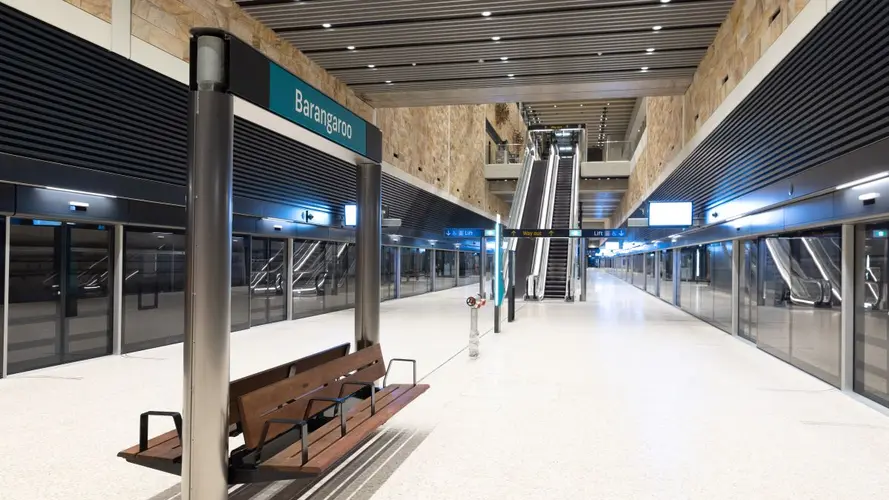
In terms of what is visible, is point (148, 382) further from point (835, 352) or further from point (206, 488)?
point (835, 352)

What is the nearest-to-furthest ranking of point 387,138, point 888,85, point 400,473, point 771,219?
point 400,473 < point 888,85 < point 771,219 < point 387,138

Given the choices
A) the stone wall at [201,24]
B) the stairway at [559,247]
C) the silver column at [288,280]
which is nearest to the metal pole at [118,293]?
the stone wall at [201,24]

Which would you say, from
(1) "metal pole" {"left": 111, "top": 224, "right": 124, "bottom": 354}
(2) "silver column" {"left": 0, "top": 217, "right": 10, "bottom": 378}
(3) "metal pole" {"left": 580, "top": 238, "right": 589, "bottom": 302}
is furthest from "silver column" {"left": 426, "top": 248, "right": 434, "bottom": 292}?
(2) "silver column" {"left": 0, "top": 217, "right": 10, "bottom": 378}

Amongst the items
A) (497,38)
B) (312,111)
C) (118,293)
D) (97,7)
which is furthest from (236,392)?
(497,38)

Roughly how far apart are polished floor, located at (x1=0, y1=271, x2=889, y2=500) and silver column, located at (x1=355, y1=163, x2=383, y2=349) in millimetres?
887

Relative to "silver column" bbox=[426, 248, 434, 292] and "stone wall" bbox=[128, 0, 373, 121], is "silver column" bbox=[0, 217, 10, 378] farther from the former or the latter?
"silver column" bbox=[426, 248, 434, 292]

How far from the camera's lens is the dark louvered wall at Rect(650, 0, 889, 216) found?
495 centimetres

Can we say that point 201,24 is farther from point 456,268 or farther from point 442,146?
point 456,268

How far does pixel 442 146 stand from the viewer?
912 inches

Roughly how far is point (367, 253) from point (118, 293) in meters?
5.83

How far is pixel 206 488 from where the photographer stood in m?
2.93

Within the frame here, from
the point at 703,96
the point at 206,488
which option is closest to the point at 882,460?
the point at 206,488

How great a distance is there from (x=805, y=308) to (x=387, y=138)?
11.2 m

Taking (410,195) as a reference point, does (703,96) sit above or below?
above
